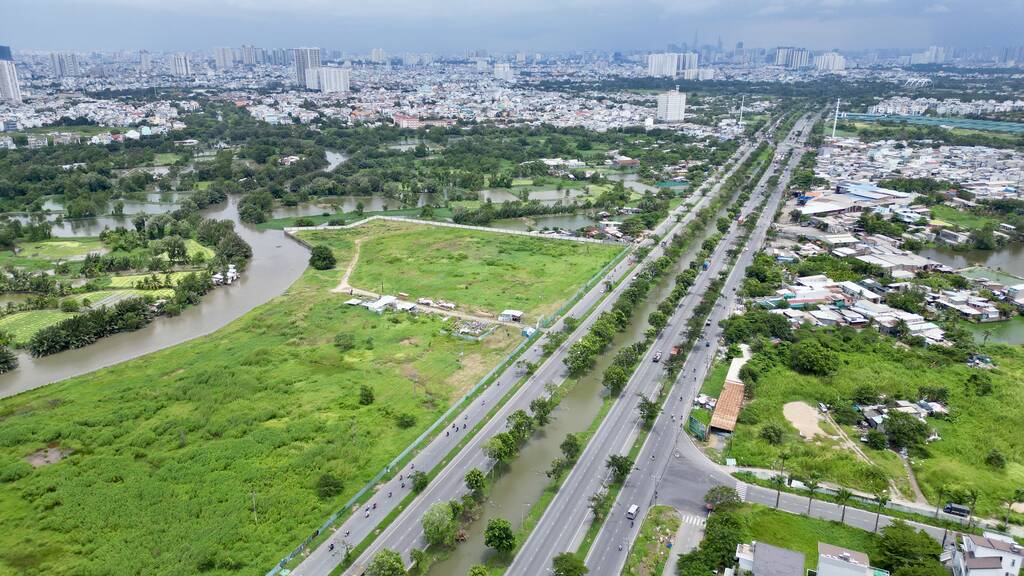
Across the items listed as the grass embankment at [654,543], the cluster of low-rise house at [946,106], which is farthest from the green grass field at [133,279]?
the cluster of low-rise house at [946,106]

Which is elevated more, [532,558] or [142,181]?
[142,181]

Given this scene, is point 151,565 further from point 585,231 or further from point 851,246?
point 851,246

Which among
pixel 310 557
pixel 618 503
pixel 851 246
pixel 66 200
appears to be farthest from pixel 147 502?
pixel 66 200

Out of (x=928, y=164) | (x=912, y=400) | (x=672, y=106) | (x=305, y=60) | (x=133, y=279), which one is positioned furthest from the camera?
(x=305, y=60)

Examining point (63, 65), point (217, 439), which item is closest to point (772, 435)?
point (217, 439)

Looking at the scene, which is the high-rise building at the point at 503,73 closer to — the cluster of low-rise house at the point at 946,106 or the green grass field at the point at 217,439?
the cluster of low-rise house at the point at 946,106

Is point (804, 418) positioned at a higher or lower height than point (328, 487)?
higher

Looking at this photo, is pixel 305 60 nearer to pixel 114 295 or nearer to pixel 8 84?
pixel 8 84
